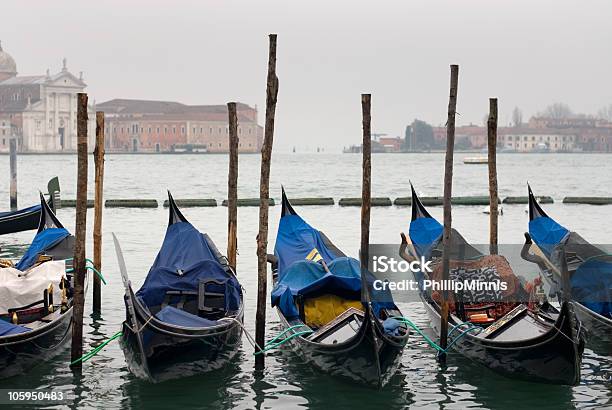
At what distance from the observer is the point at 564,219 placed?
18094mm

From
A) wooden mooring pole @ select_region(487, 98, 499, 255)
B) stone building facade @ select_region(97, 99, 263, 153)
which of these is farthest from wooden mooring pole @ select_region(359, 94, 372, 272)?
stone building facade @ select_region(97, 99, 263, 153)

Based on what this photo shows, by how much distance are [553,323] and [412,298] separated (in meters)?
2.45

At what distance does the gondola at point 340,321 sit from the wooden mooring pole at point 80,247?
1.32m

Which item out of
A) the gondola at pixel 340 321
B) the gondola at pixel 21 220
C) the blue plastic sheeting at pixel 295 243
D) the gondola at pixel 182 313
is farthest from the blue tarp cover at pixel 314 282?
the gondola at pixel 21 220

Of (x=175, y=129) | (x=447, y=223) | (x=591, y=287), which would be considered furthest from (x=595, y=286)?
(x=175, y=129)

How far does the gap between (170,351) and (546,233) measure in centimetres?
420

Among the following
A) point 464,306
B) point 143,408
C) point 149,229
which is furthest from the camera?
point 149,229

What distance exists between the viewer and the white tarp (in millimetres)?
6844

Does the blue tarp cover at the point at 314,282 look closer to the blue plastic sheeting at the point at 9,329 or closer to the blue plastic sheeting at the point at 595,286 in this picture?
the blue plastic sheeting at the point at 595,286

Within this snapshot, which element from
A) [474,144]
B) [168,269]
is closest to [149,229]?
[168,269]

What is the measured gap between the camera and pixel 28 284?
22.9 ft

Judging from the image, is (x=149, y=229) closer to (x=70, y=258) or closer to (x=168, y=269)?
(x=70, y=258)

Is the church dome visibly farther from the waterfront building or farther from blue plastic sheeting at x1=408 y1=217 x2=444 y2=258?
blue plastic sheeting at x1=408 y1=217 x2=444 y2=258

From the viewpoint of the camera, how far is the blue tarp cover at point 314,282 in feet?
22.7
